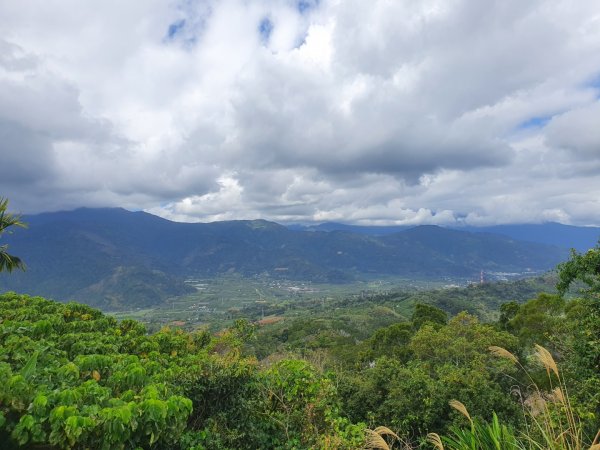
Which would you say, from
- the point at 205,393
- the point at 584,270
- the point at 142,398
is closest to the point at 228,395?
the point at 205,393

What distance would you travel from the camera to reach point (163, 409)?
5.00 m

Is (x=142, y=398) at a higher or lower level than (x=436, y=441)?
higher

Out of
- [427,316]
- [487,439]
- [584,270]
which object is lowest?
[427,316]

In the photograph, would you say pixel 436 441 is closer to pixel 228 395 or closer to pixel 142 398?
pixel 142 398

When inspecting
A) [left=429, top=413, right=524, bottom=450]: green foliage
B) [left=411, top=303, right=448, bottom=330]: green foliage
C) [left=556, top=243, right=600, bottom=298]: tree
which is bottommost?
[left=411, top=303, right=448, bottom=330]: green foliage

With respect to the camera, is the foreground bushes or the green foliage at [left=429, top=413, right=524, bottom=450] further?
the foreground bushes

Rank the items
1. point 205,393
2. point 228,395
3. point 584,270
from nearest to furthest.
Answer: point 205,393 < point 228,395 < point 584,270

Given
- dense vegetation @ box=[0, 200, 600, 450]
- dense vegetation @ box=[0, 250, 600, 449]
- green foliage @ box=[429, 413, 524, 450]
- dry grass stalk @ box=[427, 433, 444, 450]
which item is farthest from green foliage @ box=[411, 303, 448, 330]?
green foliage @ box=[429, 413, 524, 450]

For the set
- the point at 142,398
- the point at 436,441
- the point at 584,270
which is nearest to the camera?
Answer: the point at 436,441

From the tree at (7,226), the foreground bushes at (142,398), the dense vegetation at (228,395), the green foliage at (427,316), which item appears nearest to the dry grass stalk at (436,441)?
the dense vegetation at (228,395)

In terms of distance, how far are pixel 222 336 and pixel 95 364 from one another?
6821 mm

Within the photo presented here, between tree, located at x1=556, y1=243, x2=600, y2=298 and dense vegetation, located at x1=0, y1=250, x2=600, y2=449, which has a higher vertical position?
tree, located at x1=556, y1=243, x2=600, y2=298

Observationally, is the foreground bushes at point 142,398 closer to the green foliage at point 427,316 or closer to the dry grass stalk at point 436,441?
the dry grass stalk at point 436,441

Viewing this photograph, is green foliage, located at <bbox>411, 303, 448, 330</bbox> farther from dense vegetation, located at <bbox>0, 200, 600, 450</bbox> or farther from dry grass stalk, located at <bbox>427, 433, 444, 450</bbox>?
dry grass stalk, located at <bbox>427, 433, 444, 450</bbox>
